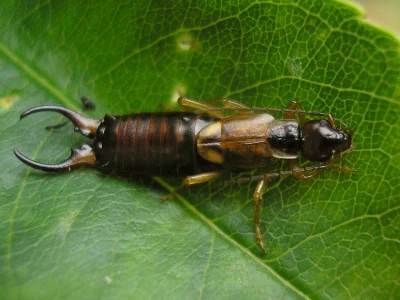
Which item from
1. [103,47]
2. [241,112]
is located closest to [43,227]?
[103,47]

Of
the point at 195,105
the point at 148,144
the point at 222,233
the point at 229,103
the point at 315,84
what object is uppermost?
the point at 315,84

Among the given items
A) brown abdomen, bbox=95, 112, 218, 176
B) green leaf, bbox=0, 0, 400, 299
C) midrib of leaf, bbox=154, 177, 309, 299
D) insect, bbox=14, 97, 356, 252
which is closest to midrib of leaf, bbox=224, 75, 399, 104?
green leaf, bbox=0, 0, 400, 299

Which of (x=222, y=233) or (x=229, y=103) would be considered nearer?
(x=222, y=233)

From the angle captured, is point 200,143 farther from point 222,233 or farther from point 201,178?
point 222,233

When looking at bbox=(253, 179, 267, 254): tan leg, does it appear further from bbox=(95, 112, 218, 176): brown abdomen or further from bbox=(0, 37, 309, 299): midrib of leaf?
bbox=(95, 112, 218, 176): brown abdomen

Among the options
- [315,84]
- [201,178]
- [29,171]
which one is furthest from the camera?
[201,178]

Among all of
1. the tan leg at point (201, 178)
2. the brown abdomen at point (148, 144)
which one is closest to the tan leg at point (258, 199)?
the tan leg at point (201, 178)

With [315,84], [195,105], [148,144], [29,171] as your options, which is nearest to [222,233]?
[148,144]
